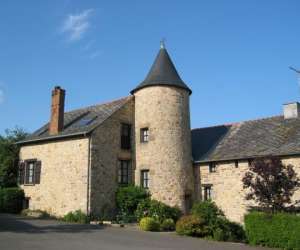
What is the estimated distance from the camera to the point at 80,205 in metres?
21.7

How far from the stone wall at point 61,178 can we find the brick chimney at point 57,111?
101 cm

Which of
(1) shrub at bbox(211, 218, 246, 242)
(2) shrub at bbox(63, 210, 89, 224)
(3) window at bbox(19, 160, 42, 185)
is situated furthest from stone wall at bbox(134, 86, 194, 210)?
(3) window at bbox(19, 160, 42, 185)

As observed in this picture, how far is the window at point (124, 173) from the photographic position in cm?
2360

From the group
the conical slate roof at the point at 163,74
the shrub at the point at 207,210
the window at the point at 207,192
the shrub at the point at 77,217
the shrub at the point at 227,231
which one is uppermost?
→ the conical slate roof at the point at 163,74

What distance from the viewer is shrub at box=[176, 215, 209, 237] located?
17.9 m

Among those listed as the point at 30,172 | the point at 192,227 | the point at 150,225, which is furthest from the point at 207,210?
the point at 30,172

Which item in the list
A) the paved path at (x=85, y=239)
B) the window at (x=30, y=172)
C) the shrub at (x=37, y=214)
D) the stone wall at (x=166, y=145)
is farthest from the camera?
the window at (x=30, y=172)

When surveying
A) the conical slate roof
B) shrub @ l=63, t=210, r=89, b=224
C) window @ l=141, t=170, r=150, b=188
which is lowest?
shrub @ l=63, t=210, r=89, b=224

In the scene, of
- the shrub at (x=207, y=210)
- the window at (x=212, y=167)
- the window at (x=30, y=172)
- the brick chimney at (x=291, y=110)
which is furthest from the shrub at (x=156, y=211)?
the brick chimney at (x=291, y=110)

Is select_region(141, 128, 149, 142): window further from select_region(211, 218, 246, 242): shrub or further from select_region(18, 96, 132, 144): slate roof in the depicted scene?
select_region(211, 218, 246, 242): shrub

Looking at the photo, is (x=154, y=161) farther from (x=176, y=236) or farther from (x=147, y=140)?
(x=176, y=236)

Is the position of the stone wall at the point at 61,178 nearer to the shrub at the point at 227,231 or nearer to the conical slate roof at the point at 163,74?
the conical slate roof at the point at 163,74

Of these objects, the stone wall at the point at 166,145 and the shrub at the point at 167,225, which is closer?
the shrub at the point at 167,225

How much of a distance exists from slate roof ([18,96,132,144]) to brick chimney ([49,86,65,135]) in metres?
0.39
